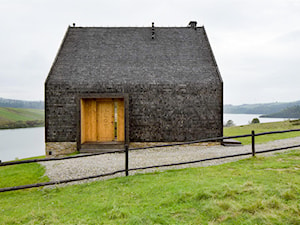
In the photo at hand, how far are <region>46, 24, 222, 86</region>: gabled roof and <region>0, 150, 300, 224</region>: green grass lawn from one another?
6.97 m

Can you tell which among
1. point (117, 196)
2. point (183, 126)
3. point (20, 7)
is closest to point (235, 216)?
point (117, 196)

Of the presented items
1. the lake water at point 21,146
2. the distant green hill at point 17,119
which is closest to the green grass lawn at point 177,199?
the lake water at point 21,146

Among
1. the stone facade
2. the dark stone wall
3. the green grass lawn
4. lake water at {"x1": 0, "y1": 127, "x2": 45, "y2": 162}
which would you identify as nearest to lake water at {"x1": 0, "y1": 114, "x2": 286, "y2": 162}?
lake water at {"x1": 0, "y1": 127, "x2": 45, "y2": 162}

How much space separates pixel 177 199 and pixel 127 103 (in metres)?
7.92

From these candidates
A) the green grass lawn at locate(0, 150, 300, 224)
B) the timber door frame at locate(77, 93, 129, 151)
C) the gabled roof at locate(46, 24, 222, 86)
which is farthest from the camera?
the gabled roof at locate(46, 24, 222, 86)

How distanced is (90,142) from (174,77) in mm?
5854

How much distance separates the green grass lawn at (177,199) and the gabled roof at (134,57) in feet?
22.9

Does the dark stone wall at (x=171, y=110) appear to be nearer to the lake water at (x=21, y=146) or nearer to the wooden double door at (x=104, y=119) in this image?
the wooden double door at (x=104, y=119)

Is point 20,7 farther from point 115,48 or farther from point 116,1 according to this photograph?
point 115,48

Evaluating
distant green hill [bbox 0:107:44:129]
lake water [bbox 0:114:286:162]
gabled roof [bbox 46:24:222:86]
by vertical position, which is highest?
gabled roof [bbox 46:24:222:86]

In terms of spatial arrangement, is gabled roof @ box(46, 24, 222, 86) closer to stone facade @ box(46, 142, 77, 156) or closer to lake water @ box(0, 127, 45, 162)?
stone facade @ box(46, 142, 77, 156)

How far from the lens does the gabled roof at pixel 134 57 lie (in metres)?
12.1

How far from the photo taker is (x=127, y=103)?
11523 millimetres

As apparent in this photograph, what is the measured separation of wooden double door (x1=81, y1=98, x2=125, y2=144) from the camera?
40.4 feet
